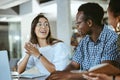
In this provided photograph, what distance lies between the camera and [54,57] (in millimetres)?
2371

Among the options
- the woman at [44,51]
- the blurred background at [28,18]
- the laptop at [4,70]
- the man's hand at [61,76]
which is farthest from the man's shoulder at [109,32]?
the blurred background at [28,18]

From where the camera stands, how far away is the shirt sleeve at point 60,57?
2297mm

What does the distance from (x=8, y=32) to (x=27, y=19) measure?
244 cm

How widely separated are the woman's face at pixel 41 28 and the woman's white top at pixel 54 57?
0.38 ft

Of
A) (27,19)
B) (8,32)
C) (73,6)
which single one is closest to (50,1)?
(73,6)

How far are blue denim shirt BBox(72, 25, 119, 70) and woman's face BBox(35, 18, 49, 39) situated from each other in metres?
0.58

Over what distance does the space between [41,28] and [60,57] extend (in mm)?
320

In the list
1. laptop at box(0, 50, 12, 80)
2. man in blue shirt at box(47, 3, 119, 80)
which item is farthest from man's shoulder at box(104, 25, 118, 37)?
laptop at box(0, 50, 12, 80)

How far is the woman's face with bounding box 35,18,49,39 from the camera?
2.37 m

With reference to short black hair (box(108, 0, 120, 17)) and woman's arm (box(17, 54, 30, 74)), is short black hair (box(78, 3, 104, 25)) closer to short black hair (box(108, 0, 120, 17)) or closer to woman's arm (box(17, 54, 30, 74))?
short black hair (box(108, 0, 120, 17))

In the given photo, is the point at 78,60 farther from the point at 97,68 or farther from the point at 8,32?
the point at 8,32

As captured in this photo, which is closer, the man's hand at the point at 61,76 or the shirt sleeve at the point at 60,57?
the man's hand at the point at 61,76

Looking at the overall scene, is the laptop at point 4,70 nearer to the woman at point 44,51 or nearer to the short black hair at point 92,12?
the short black hair at point 92,12

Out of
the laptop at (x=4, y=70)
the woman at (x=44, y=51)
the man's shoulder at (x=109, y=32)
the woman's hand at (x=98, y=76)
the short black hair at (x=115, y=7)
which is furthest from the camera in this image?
the woman at (x=44, y=51)
